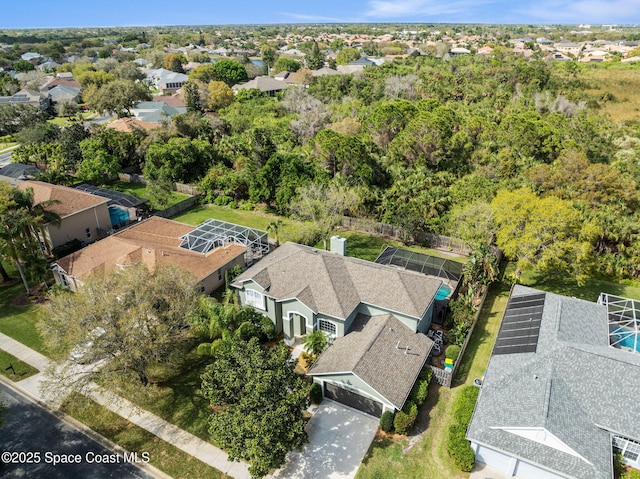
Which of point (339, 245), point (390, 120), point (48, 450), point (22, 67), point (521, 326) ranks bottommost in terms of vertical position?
point (48, 450)

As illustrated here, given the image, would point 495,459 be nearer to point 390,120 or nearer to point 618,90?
point 390,120

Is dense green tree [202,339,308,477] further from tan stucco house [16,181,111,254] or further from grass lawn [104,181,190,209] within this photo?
grass lawn [104,181,190,209]

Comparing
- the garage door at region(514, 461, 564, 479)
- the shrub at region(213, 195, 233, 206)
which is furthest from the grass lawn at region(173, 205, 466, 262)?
the garage door at region(514, 461, 564, 479)

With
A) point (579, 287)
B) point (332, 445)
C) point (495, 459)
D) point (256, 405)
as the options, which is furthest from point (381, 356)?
point (579, 287)

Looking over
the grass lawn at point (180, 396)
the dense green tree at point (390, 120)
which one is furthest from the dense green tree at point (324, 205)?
the dense green tree at point (390, 120)

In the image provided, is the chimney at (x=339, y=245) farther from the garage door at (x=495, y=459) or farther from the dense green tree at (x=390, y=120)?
the dense green tree at (x=390, y=120)

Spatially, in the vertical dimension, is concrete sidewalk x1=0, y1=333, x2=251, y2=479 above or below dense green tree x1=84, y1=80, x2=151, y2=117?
below

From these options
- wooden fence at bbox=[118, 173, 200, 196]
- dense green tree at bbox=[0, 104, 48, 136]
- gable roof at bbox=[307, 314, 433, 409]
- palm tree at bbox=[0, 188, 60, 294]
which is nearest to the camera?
gable roof at bbox=[307, 314, 433, 409]
